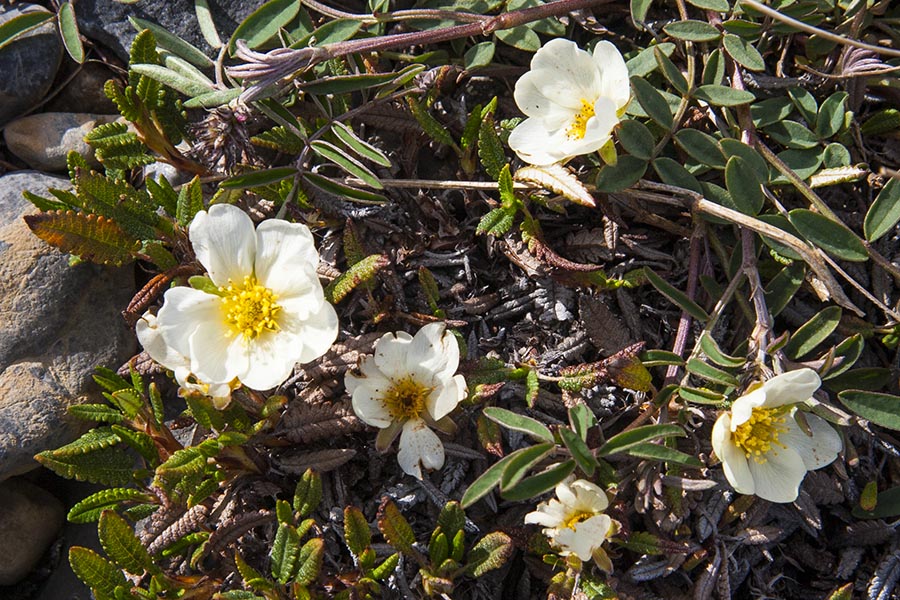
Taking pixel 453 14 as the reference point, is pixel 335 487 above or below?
below

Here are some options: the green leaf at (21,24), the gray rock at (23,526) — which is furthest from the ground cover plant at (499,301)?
the gray rock at (23,526)

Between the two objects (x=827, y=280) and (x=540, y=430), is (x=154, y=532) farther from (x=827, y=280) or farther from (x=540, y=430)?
(x=827, y=280)

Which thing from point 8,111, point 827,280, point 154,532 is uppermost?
point 8,111

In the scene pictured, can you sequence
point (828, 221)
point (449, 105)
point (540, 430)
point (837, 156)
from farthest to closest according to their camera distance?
point (449, 105), point (837, 156), point (828, 221), point (540, 430)

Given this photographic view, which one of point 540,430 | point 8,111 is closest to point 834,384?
point 540,430

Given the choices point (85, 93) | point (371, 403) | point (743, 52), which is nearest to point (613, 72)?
point (743, 52)

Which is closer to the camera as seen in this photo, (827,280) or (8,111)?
(827,280)
